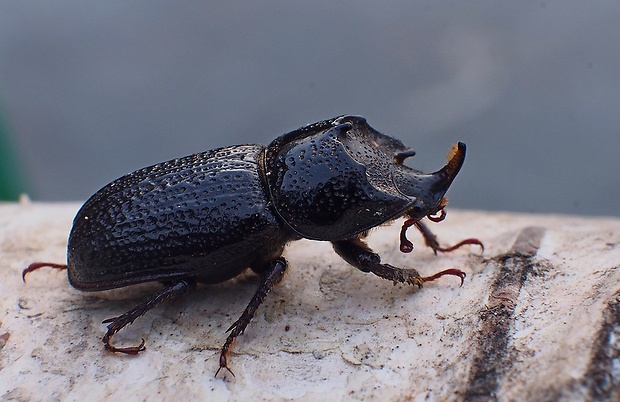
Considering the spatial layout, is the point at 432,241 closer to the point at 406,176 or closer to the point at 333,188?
the point at 406,176

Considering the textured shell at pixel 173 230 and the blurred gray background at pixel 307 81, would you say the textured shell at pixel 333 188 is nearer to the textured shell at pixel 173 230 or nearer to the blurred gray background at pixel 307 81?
the textured shell at pixel 173 230

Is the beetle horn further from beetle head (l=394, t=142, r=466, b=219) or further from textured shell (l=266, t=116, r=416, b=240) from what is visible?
textured shell (l=266, t=116, r=416, b=240)

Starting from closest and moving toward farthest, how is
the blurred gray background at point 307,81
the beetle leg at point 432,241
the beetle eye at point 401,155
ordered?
the beetle eye at point 401,155 → the beetle leg at point 432,241 → the blurred gray background at point 307,81

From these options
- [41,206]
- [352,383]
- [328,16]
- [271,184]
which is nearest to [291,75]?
[328,16]

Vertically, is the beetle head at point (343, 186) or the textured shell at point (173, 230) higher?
the beetle head at point (343, 186)

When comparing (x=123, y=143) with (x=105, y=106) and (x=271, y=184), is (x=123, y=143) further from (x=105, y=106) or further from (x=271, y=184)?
(x=271, y=184)

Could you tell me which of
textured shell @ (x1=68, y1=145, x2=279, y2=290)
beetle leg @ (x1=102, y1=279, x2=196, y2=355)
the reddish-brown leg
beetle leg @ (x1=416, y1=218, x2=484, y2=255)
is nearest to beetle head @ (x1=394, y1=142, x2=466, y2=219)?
beetle leg @ (x1=416, y1=218, x2=484, y2=255)

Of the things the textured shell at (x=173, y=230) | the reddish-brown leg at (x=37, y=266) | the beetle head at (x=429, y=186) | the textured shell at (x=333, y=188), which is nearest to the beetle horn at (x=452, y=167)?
the beetle head at (x=429, y=186)
